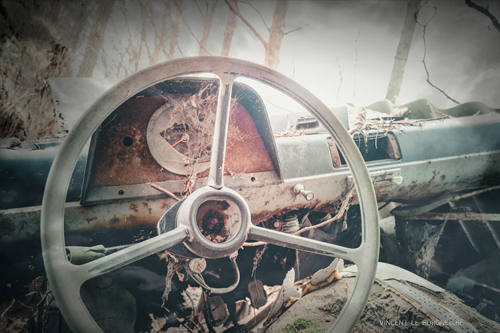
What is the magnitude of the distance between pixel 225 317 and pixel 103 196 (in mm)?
745

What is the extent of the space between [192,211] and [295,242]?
313mm

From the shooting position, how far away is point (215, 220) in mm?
728

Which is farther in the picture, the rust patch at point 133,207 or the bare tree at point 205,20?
the bare tree at point 205,20

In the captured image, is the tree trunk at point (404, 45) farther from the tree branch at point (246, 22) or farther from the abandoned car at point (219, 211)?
the tree branch at point (246, 22)

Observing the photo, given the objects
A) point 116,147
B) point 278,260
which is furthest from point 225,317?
point 116,147

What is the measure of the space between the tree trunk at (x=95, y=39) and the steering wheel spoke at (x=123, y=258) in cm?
102

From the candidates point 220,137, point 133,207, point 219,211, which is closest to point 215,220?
point 219,211

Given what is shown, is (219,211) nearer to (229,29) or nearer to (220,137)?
(220,137)

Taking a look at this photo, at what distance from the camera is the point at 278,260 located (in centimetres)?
130

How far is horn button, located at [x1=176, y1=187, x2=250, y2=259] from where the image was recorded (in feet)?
2.07

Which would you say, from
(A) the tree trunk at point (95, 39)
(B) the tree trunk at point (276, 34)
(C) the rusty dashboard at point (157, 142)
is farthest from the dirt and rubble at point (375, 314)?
(A) the tree trunk at point (95, 39)

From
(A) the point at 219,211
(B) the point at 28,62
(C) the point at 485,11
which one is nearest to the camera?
(A) the point at 219,211

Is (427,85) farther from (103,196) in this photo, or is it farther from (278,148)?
(103,196)

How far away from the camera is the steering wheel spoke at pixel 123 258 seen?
585mm
